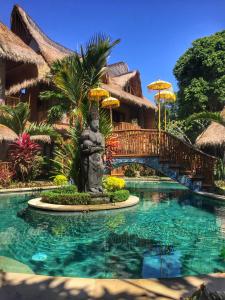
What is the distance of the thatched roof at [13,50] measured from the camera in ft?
55.3

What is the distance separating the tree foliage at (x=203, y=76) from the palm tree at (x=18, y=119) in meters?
14.6

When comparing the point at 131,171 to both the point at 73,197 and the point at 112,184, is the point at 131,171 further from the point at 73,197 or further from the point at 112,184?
the point at 73,197

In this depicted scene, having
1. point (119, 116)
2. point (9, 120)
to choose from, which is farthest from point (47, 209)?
point (119, 116)

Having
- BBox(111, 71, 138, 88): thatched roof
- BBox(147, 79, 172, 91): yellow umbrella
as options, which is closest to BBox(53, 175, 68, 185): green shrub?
BBox(147, 79, 172, 91): yellow umbrella

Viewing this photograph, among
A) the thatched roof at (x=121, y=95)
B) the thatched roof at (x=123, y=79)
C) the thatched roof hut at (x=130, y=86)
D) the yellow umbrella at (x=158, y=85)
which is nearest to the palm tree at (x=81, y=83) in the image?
the yellow umbrella at (x=158, y=85)

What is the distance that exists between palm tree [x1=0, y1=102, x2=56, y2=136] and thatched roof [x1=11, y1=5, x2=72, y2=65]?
5578 millimetres

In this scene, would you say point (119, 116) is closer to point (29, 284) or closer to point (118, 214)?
point (118, 214)

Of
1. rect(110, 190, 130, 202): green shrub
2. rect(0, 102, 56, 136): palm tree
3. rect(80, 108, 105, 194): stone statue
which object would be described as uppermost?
rect(0, 102, 56, 136): palm tree

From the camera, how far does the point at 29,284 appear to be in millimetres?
3236

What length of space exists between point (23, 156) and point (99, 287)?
1315 cm

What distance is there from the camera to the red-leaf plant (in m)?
15.5

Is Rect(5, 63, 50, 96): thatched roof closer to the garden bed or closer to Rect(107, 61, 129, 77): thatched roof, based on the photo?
the garden bed

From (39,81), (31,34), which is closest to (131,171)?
(39,81)

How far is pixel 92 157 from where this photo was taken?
973 centimetres
